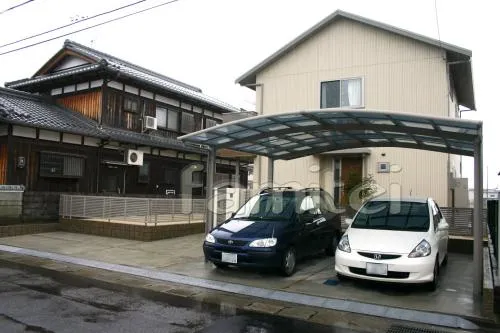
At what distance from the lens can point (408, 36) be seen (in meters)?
13.2

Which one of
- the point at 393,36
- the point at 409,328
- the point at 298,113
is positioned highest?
the point at 393,36

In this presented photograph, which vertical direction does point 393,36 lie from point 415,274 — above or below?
above

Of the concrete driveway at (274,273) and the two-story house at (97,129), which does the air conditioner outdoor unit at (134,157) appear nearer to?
the two-story house at (97,129)

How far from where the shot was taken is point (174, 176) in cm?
2050

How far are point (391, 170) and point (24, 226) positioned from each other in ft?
38.2

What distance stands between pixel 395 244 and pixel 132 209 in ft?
27.8

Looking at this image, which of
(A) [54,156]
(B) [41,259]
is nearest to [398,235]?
(B) [41,259]

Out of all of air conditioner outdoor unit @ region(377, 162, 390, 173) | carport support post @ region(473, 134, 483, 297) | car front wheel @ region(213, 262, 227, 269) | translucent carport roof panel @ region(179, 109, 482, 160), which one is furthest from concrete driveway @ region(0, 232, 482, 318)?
air conditioner outdoor unit @ region(377, 162, 390, 173)

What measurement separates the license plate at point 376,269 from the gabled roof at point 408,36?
8576mm

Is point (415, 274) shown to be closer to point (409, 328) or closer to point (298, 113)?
point (409, 328)

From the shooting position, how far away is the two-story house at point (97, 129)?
14547mm

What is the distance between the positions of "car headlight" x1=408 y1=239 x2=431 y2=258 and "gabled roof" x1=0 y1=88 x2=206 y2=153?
1241cm

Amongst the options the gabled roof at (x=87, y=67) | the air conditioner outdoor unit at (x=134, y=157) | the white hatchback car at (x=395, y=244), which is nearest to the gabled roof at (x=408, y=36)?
the air conditioner outdoor unit at (x=134, y=157)

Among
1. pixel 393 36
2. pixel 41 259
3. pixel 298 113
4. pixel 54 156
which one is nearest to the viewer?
pixel 298 113
